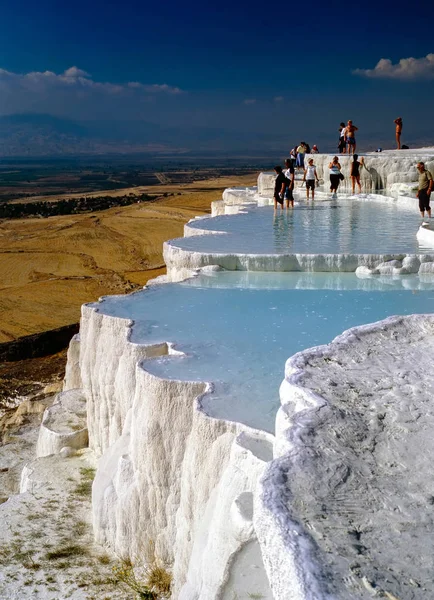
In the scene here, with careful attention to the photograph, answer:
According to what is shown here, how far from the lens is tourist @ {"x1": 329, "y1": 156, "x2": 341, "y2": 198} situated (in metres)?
14.1

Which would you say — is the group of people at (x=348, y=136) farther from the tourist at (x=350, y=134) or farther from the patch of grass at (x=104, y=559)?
the patch of grass at (x=104, y=559)

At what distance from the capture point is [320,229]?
1012 cm

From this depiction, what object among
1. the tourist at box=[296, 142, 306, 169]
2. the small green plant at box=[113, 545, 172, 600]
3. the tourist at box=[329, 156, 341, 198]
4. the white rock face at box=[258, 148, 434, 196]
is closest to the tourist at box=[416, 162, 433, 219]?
the white rock face at box=[258, 148, 434, 196]

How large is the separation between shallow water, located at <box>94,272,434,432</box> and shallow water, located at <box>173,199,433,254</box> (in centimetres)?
79

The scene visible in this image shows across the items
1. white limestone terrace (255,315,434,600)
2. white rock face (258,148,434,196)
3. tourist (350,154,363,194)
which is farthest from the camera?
tourist (350,154,363,194)

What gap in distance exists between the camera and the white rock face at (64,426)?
7266 millimetres

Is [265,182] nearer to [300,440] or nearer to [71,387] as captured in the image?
[71,387]

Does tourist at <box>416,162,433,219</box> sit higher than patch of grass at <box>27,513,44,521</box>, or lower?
higher

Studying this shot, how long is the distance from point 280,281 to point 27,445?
4079mm

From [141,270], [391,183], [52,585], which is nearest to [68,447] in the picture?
[52,585]

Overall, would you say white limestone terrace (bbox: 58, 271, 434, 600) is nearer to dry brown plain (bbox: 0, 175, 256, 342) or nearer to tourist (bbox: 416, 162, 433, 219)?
tourist (bbox: 416, 162, 433, 219)

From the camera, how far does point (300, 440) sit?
9.75ft

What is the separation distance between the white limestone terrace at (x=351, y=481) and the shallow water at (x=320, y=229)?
4.47 meters

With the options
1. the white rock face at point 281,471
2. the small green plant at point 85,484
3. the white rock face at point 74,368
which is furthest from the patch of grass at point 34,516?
the white rock face at point 74,368
